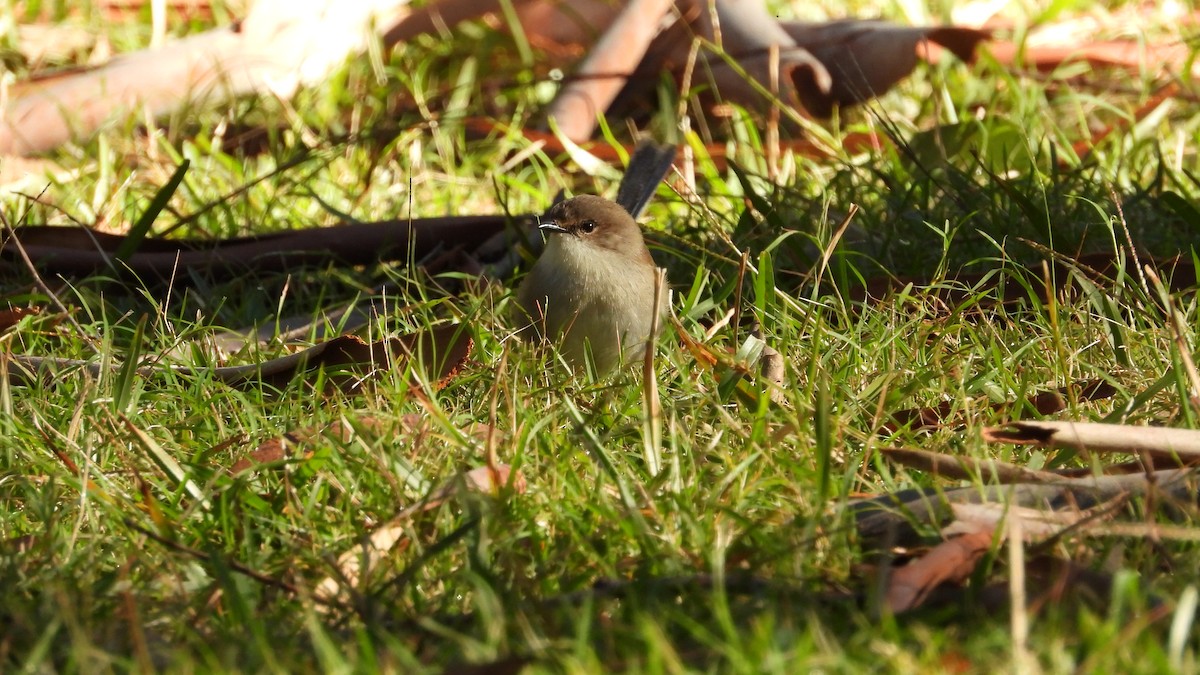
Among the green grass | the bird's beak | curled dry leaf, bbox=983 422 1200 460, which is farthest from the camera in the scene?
→ the bird's beak

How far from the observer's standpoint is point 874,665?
7.04 ft

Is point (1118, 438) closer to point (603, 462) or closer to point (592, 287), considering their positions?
point (603, 462)

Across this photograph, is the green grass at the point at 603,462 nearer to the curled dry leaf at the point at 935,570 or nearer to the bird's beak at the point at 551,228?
the curled dry leaf at the point at 935,570

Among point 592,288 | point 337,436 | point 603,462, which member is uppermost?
point 603,462

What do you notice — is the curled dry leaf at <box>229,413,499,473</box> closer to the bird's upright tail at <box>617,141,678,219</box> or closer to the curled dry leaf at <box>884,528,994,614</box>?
the curled dry leaf at <box>884,528,994,614</box>

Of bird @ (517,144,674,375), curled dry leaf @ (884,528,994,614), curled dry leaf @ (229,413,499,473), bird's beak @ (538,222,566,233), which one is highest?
curled dry leaf @ (884,528,994,614)

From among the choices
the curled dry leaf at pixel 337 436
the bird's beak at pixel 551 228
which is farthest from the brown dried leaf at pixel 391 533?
the bird's beak at pixel 551 228

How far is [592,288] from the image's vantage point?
4.24 m

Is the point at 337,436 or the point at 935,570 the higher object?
the point at 935,570

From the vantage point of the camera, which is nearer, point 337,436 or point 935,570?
point 935,570

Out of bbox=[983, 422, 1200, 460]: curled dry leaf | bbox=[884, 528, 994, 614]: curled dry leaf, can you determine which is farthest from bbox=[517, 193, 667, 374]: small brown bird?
bbox=[884, 528, 994, 614]: curled dry leaf

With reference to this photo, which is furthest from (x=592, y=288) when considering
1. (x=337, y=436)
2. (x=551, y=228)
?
(x=337, y=436)

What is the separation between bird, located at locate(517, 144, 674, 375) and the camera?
4.10 m

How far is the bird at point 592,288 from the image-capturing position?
410cm
